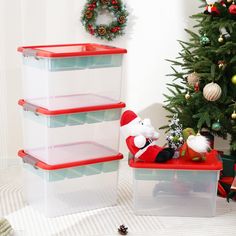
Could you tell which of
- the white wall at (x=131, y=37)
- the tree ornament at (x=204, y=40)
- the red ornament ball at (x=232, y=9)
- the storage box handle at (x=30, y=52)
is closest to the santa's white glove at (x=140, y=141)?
the storage box handle at (x=30, y=52)

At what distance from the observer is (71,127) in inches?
84.7

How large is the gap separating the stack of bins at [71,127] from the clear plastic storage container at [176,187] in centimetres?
15

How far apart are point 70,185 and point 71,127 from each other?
250mm

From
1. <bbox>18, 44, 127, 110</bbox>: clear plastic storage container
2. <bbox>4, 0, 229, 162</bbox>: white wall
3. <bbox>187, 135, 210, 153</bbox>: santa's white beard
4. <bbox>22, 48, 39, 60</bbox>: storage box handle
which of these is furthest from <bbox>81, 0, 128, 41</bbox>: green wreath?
<bbox>187, 135, 210, 153</bbox>: santa's white beard

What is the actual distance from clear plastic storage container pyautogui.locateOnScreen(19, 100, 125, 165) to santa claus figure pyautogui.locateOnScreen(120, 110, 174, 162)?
64 mm

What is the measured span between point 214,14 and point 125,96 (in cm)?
78

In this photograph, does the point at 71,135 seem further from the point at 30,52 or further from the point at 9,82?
the point at 9,82

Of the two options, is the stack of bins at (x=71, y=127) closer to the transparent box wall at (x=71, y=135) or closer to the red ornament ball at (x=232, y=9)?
the transparent box wall at (x=71, y=135)

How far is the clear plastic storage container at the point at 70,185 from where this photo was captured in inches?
84.2

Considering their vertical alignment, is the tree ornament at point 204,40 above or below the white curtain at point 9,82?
above

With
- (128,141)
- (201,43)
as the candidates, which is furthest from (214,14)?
(128,141)

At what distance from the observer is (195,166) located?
214 cm

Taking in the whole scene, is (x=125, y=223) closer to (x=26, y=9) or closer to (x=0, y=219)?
(x=0, y=219)

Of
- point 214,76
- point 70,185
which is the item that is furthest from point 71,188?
point 214,76
